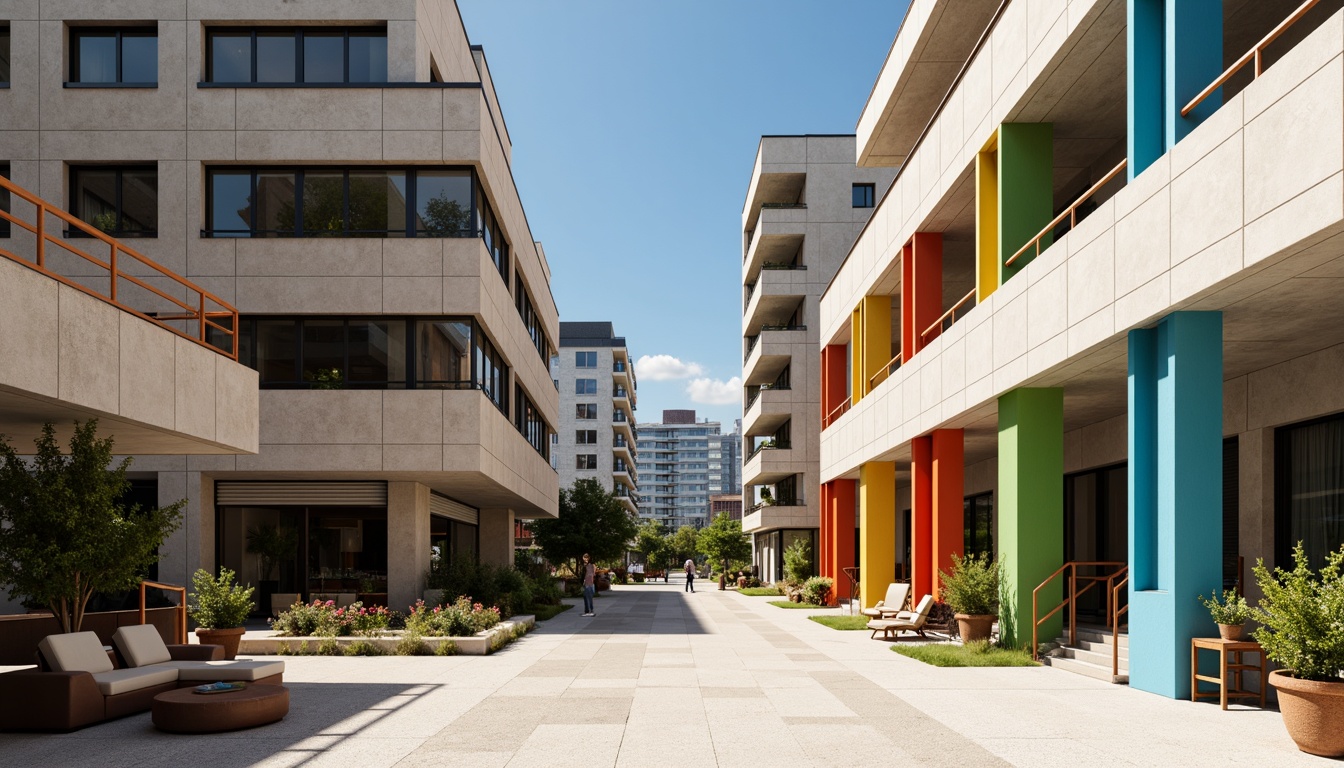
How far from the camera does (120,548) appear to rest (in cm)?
1364

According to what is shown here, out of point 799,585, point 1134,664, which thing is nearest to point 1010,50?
point 1134,664

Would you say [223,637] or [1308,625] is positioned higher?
[1308,625]

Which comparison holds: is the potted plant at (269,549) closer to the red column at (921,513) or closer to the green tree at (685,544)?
the red column at (921,513)

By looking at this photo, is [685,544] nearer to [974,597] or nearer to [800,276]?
[800,276]

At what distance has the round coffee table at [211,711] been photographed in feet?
36.3

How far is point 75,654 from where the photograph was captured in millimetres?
11938

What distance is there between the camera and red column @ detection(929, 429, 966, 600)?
2350 cm

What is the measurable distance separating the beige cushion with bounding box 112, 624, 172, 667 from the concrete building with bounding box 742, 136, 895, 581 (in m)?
40.2

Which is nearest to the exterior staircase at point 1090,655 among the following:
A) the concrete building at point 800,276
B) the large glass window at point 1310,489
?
the large glass window at point 1310,489

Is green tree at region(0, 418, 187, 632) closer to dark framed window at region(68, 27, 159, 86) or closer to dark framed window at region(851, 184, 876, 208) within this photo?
dark framed window at region(68, 27, 159, 86)

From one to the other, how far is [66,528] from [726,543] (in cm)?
6128

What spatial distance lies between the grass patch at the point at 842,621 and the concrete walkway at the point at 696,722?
8.18 meters

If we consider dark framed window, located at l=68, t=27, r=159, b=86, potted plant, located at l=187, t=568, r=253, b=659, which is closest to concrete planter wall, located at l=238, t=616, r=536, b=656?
potted plant, located at l=187, t=568, r=253, b=659

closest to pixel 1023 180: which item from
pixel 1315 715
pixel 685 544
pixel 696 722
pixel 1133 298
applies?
pixel 1133 298
